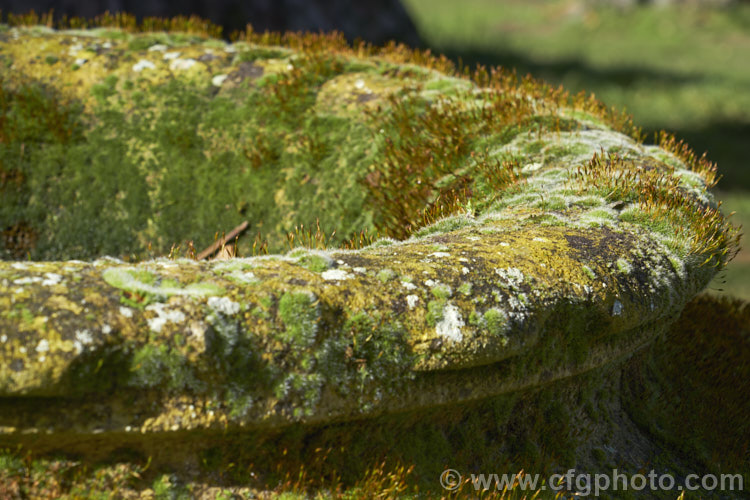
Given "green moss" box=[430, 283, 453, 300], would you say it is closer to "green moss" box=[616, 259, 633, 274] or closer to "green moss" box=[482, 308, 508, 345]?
"green moss" box=[482, 308, 508, 345]

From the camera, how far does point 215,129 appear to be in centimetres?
734

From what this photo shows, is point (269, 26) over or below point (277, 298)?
over

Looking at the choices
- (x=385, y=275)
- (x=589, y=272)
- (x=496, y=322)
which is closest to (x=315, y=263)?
(x=385, y=275)

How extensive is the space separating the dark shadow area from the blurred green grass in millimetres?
2695

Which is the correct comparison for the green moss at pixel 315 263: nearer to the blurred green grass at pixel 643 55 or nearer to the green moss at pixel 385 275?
the green moss at pixel 385 275

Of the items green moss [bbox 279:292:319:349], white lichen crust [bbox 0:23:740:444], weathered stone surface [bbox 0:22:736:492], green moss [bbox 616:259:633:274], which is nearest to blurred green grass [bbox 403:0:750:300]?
weathered stone surface [bbox 0:22:736:492]

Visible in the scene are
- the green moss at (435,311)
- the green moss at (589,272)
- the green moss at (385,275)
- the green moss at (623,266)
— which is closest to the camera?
the green moss at (435,311)

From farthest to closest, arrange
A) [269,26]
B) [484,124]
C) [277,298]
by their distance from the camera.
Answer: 1. [269,26]
2. [484,124]
3. [277,298]

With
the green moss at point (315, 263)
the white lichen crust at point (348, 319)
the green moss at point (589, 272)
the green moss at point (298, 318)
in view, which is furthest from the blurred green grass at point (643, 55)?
the green moss at point (298, 318)

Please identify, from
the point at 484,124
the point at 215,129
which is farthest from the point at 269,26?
the point at 484,124

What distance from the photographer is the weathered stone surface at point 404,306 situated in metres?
2.93

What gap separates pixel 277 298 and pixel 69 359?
3.15ft

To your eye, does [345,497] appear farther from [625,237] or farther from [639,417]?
[639,417]

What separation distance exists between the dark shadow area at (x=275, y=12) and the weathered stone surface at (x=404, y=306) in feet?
37.7
